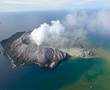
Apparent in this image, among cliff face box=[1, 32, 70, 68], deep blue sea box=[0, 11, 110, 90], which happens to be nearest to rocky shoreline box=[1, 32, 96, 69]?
cliff face box=[1, 32, 70, 68]

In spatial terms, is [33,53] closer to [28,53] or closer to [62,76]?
[28,53]

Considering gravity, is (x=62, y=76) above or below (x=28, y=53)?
below

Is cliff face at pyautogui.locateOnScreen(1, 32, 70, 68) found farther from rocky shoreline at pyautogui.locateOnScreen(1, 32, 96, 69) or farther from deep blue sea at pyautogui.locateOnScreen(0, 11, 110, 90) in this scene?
deep blue sea at pyautogui.locateOnScreen(0, 11, 110, 90)

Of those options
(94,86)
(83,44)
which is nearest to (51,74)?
(94,86)

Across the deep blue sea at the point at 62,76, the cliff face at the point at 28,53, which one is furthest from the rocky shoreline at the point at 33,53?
the deep blue sea at the point at 62,76

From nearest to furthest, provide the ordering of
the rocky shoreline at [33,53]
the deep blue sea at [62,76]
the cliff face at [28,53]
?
the deep blue sea at [62,76], the cliff face at [28,53], the rocky shoreline at [33,53]

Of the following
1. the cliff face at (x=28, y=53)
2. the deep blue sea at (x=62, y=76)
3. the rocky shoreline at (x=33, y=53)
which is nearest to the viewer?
the deep blue sea at (x=62, y=76)

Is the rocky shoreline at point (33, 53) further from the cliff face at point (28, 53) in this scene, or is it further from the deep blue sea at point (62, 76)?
the deep blue sea at point (62, 76)

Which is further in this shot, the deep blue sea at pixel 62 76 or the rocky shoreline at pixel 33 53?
the rocky shoreline at pixel 33 53

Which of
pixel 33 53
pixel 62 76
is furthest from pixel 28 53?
pixel 62 76

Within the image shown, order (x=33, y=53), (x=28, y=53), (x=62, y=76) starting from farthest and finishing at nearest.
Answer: (x=28, y=53)
(x=33, y=53)
(x=62, y=76)
